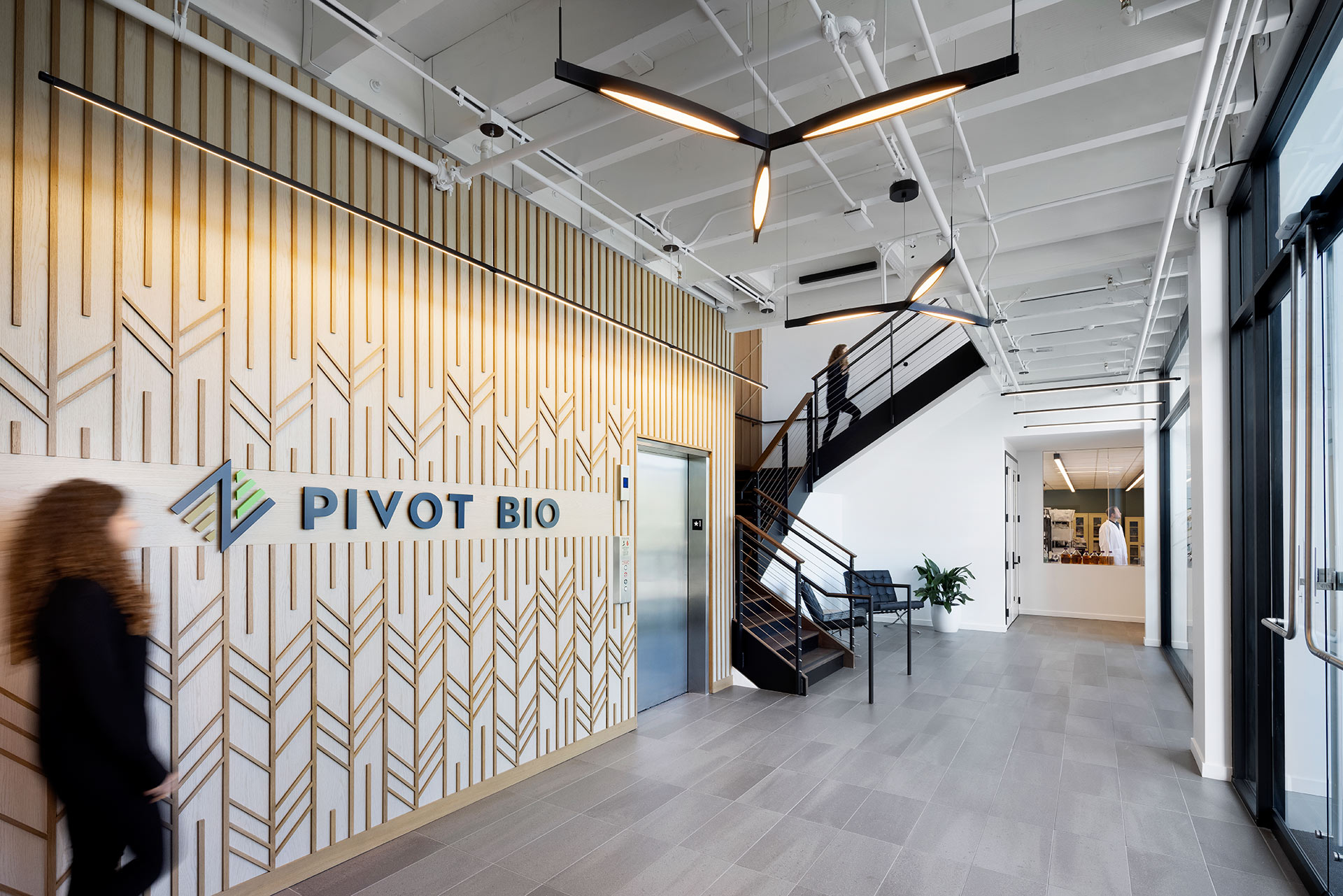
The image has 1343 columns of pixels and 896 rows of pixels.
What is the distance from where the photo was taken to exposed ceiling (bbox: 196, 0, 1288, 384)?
349 centimetres

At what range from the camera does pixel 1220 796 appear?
4551 mm

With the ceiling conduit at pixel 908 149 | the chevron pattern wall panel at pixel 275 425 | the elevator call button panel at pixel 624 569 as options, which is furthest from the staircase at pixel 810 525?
the chevron pattern wall panel at pixel 275 425

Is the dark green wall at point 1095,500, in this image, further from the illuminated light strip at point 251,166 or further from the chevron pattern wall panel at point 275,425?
the illuminated light strip at point 251,166

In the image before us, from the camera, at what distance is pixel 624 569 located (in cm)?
595

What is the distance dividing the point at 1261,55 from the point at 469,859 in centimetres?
→ 552

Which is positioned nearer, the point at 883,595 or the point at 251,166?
the point at 251,166

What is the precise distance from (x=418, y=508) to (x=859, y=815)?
3119 mm

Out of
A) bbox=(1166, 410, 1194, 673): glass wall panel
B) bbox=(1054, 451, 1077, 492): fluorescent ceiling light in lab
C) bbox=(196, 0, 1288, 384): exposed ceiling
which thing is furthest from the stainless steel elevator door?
bbox=(1054, 451, 1077, 492): fluorescent ceiling light in lab

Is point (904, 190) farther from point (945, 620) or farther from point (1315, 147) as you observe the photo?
point (945, 620)

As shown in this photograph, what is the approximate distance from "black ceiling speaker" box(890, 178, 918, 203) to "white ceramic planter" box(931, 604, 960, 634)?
7.78 m

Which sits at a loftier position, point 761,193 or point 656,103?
point 656,103

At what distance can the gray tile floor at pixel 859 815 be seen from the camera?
3510 millimetres

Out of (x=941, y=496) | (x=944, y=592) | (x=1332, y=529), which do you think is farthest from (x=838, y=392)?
(x=1332, y=529)

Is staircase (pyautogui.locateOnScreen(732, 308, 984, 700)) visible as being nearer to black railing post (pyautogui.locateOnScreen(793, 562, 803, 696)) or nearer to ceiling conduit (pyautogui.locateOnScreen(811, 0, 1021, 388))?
black railing post (pyautogui.locateOnScreen(793, 562, 803, 696))
